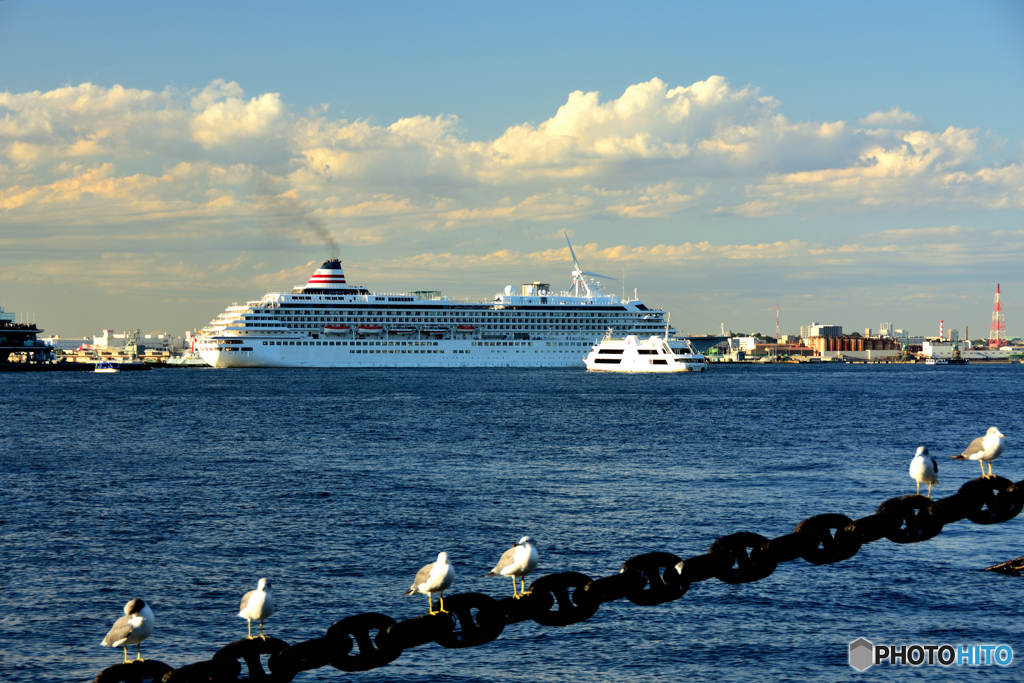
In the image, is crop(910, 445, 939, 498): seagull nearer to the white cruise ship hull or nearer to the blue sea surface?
the blue sea surface

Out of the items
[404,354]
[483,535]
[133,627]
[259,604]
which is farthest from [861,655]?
[404,354]

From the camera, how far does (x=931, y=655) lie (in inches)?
501

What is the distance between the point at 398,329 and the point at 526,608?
124 metres

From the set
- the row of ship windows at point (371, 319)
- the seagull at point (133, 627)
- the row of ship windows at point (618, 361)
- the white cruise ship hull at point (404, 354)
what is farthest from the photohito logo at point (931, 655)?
the row of ship windows at point (371, 319)

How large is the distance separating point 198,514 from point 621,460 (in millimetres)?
16056

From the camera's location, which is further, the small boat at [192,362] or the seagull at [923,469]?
the small boat at [192,362]

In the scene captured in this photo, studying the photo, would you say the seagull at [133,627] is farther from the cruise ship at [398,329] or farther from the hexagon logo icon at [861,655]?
the cruise ship at [398,329]

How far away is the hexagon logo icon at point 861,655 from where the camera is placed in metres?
12.4

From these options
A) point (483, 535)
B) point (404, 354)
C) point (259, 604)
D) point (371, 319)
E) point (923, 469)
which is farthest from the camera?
point (404, 354)

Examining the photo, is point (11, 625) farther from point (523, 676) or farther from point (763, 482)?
point (763, 482)

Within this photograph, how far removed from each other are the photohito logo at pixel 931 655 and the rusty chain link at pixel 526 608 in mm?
7676

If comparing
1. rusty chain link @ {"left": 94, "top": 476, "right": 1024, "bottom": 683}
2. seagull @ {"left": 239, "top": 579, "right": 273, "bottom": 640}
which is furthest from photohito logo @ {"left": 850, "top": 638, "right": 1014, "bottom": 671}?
seagull @ {"left": 239, "top": 579, "right": 273, "bottom": 640}

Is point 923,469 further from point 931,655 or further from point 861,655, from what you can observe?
point 931,655

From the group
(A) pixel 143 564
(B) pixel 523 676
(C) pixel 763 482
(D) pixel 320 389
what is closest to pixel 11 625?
(A) pixel 143 564
